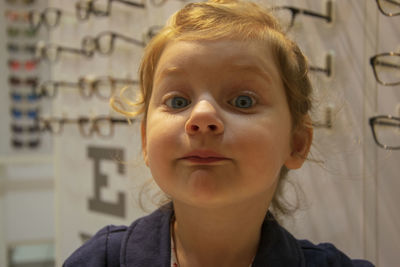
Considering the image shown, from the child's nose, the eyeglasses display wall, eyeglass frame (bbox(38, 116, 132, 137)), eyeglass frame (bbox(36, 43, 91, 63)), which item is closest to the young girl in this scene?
the child's nose

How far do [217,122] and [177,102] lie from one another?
98mm

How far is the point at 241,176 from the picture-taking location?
1.99 ft

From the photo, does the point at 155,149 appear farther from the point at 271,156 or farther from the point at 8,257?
the point at 8,257

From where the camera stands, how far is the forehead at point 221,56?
2.07 ft

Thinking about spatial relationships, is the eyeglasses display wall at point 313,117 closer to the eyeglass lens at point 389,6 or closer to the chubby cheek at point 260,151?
the eyeglass lens at point 389,6

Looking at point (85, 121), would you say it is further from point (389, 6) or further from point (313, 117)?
point (389, 6)

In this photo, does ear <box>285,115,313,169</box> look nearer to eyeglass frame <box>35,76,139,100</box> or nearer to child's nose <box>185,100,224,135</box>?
child's nose <box>185,100,224,135</box>

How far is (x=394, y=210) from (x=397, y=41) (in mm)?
354

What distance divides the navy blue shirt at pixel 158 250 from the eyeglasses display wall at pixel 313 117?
0.60 ft

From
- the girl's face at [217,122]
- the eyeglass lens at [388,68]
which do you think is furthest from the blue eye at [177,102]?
the eyeglass lens at [388,68]

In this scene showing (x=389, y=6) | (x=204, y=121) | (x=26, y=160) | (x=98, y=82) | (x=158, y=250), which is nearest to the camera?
(x=204, y=121)

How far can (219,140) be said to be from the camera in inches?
23.5

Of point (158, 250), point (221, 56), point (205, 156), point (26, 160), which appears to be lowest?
point (26, 160)

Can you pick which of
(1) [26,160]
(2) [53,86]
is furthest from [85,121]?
(1) [26,160]
